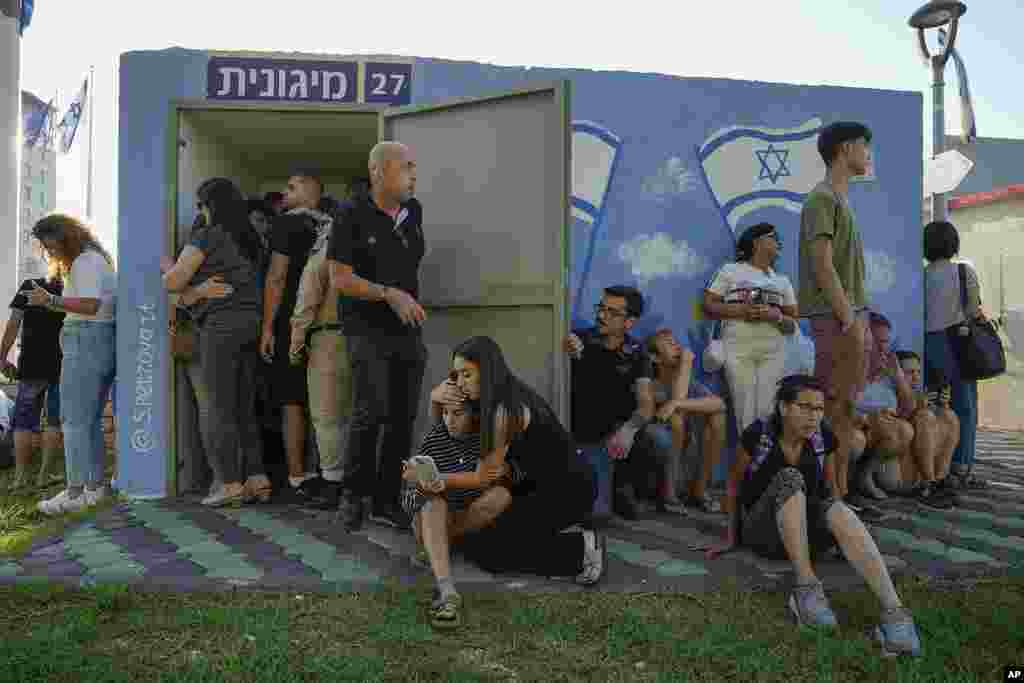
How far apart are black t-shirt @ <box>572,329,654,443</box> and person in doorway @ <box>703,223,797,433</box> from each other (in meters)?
0.69

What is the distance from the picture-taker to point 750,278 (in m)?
5.00

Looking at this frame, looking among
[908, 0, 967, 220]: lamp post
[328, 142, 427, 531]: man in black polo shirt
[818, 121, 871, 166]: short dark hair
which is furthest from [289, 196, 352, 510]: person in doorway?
[908, 0, 967, 220]: lamp post

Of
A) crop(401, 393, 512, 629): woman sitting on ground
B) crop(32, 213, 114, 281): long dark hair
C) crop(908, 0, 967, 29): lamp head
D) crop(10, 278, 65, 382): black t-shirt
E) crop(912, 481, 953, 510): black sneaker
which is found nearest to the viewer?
crop(401, 393, 512, 629): woman sitting on ground

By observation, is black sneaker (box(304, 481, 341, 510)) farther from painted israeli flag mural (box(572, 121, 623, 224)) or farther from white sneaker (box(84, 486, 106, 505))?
painted israeli flag mural (box(572, 121, 623, 224))

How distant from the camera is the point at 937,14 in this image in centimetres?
757

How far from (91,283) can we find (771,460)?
4028mm

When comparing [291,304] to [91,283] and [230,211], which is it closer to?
[230,211]

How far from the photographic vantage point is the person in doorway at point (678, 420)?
470 centimetres

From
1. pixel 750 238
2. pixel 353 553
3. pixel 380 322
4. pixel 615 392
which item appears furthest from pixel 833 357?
pixel 353 553

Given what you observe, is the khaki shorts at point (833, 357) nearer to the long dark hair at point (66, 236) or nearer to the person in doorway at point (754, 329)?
the person in doorway at point (754, 329)

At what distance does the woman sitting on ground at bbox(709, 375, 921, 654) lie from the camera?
2744 millimetres

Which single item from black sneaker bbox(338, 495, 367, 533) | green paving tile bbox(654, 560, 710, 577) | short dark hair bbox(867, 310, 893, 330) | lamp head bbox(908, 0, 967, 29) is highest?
lamp head bbox(908, 0, 967, 29)

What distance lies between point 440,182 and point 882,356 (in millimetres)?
3266

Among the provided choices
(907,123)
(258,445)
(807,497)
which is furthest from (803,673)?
(907,123)
